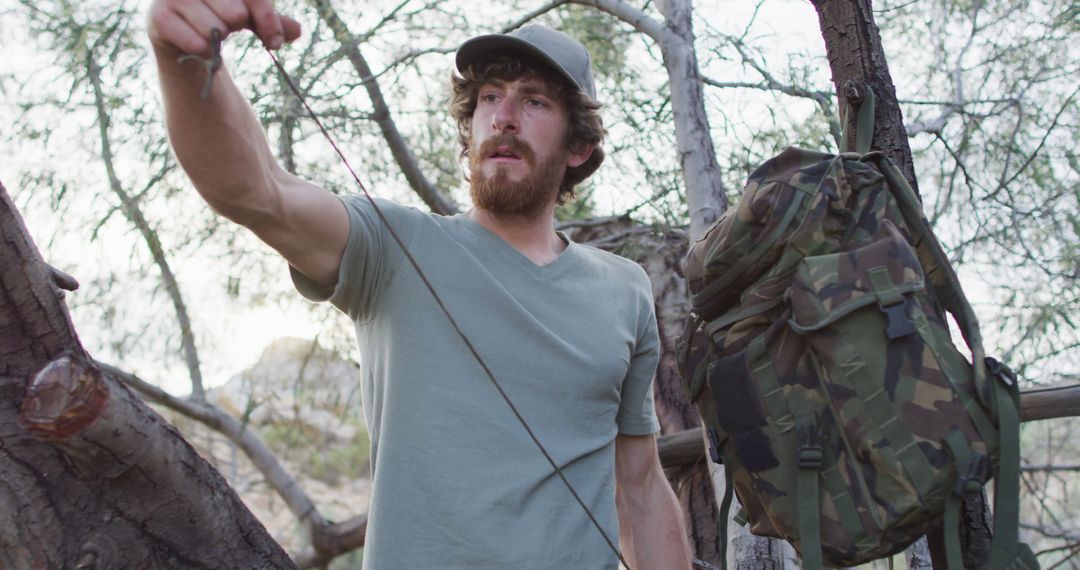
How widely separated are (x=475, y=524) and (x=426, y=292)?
45cm

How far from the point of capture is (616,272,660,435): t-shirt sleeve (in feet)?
7.42

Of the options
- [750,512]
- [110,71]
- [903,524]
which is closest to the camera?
[903,524]

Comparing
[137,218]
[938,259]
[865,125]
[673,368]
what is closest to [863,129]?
[865,125]

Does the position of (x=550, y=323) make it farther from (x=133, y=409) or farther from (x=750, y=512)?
(x=133, y=409)

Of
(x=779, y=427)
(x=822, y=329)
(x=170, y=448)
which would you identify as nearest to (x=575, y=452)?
(x=779, y=427)

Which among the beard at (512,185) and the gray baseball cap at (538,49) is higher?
the gray baseball cap at (538,49)

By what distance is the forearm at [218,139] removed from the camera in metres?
1.43

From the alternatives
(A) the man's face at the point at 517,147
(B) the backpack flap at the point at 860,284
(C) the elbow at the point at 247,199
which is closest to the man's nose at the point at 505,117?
(A) the man's face at the point at 517,147

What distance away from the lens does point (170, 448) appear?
5.14ft

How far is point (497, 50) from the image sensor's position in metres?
2.35

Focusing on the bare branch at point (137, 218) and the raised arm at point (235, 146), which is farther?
the bare branch at point (137, 218)

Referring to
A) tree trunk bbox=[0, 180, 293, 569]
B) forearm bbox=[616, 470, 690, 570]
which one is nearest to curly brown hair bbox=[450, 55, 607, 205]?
forearm bbox=[616, 470, 690, 570]

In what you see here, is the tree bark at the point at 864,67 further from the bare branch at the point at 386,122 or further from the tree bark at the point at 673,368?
the bare branch at the point at 386,122

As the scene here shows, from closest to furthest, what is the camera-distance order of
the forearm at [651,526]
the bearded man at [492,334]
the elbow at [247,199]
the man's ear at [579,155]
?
the elbow at [247,199], the bearded man at [492,334], the forearm at [651,526], the man's ear at [579,155]
